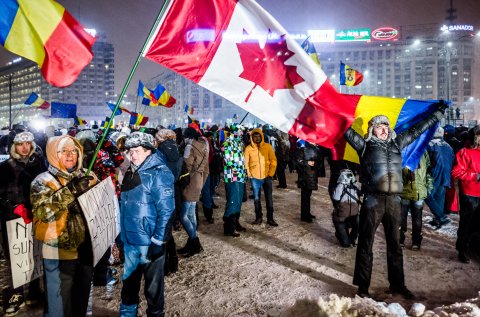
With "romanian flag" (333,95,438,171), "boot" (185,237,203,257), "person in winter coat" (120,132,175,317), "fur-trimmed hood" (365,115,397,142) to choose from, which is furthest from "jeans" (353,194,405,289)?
"boot" (185,237,203,257)

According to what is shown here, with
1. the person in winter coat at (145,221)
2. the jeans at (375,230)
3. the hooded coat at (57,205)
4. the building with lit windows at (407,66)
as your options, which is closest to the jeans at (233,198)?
the jeans at (375,230)

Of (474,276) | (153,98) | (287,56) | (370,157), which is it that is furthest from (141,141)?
(153,98)

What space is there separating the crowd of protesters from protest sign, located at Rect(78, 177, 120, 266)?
7 cm

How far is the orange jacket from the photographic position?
25.0 feet

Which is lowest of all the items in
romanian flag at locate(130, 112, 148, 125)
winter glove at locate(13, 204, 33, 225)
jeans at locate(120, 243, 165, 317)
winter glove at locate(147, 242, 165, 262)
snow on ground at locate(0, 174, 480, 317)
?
snow on ground at locate(0, 174, 480, 317)

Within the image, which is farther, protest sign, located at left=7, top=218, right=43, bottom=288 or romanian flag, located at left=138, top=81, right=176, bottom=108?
romanian flag, located at left=138, top=81, right=176, bottom=108

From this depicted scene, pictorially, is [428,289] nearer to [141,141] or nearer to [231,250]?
[231,250]

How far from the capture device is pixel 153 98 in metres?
14.4

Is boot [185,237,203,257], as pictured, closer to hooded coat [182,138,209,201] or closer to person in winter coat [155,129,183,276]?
person in winter coat [155,129,183,276]

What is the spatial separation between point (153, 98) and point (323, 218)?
9.14m

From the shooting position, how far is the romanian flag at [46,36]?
321 centimetres

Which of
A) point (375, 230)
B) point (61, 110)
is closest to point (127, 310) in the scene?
point (375, 230)

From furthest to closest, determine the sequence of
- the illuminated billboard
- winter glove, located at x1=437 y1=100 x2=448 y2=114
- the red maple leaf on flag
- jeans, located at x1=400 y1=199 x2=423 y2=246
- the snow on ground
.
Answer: the illuminated billboard
jeans, located at x1=400 y1=199 x2=423 y2=246
winter glove, located at x1=437 y1=100 x2=448 y2=114
the red maple leaf on flag
the snow on ground

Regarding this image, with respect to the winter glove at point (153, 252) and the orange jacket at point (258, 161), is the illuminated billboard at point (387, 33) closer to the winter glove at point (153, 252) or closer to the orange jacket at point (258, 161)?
the orange jacket at point (258, 161)
